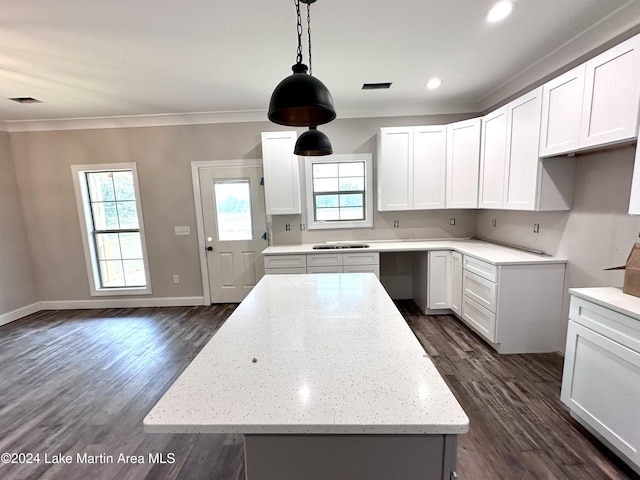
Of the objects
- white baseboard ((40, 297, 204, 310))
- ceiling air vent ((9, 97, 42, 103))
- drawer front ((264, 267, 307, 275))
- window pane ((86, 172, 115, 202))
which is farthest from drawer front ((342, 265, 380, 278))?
ceiling air vent ((9, 97, 42, 103))

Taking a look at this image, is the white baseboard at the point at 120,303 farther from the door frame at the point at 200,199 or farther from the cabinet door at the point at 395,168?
the cabinet door at the point at 395,168

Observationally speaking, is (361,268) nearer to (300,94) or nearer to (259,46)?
(259,46)

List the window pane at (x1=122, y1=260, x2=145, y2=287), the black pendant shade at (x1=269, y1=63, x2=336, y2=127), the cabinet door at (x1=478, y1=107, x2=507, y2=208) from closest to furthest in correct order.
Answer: the black pendant shade at (x1=269, y1=63, x2=336, y2=127) < the cabinet door at (x1=478, y1=107, x2=507, y2=208) < the window pane at (x1=122, y1=260, x2=145, y2=287)

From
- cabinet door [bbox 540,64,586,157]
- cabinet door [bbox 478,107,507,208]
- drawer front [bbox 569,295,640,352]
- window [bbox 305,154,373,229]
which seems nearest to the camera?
drawer front [bbox 569,295,640,352]

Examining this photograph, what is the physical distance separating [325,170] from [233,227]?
1579 mm

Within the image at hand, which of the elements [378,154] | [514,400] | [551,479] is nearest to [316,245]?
[378,154]

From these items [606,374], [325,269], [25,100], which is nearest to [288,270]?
[325,269]

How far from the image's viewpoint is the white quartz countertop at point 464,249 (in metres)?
2.58

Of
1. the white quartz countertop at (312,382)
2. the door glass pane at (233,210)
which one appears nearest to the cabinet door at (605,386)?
the white quartz countertop at (312,382)

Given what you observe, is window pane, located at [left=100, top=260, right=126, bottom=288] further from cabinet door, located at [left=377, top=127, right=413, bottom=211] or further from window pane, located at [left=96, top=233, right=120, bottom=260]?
cabinet door, located at [left=377, top=127, right=413, bottom=211]

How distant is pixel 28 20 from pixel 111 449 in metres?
2.82

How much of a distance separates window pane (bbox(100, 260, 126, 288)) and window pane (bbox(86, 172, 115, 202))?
971 millimetres

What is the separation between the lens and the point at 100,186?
414 cm

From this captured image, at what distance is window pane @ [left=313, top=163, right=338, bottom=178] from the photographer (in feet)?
12.9
